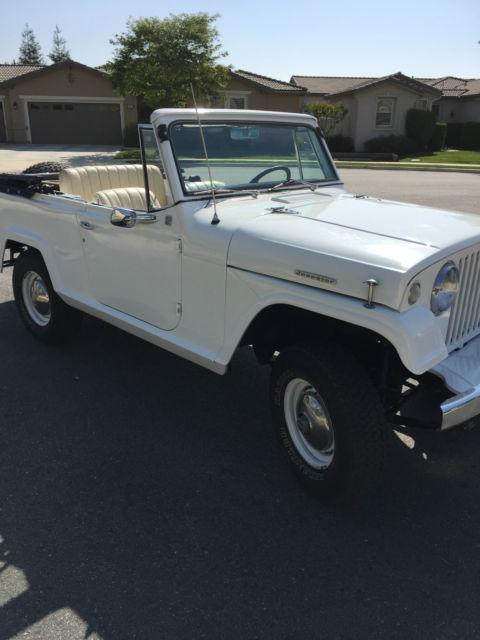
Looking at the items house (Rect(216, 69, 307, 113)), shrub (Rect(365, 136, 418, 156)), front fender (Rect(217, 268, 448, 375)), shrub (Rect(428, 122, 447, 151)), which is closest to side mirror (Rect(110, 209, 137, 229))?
front fender (Rect(217, 268, 448, 375))

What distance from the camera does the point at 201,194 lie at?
338 cm

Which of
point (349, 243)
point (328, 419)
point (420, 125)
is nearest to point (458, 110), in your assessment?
point (420, 125)

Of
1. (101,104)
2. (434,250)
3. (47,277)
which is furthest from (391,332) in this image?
(101,104)

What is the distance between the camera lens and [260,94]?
106 feet

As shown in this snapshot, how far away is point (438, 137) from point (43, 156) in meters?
21.4

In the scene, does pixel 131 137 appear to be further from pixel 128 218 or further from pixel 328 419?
pixel 328 419

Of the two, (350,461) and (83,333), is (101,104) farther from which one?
(350,461)

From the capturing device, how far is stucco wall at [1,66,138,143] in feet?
104

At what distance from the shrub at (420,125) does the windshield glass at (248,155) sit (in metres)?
28.9

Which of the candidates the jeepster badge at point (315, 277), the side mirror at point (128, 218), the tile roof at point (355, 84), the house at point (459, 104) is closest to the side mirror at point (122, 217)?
the side mirror at point (128, 218)

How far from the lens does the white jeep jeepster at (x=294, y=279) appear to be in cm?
248

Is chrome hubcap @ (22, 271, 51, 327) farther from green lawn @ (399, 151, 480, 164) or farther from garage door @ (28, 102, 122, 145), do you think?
garage door @ (28, 102, 122, 145)

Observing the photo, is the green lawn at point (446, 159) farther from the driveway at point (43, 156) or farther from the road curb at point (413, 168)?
the driveway at point (43, 156)

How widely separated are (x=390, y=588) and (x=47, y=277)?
3.50 meters
